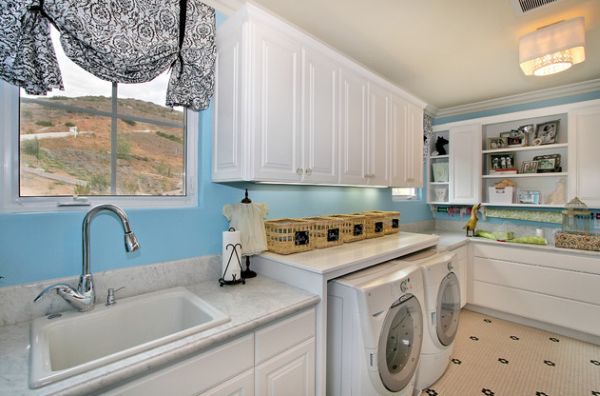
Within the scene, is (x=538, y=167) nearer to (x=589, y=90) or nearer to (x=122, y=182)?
(x=589, y=90)

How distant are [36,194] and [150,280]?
0.63 meters

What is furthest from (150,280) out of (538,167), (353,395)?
(538,167)

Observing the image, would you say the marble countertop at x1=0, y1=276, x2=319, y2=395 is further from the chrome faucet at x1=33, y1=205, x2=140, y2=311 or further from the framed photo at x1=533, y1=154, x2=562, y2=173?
the framed photo at x1=533, y1=154, x2=562, y2=173

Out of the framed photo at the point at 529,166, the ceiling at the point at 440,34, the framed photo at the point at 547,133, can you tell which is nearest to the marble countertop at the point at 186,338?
the ceiling at the point at 440,34

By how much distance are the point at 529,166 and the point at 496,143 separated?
17.1 inches

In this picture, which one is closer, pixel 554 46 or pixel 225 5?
pixel 225 5

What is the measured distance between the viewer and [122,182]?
1488 millimetres

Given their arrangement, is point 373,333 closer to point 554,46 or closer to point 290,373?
point 290,373

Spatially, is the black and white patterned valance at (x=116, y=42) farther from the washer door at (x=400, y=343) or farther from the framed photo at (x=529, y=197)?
the framed photo at (x=529, y=197)

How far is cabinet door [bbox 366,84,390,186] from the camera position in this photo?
92.0 inches

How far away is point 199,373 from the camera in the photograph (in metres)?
1.01

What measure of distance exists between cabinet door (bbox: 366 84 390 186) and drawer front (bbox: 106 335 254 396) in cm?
164

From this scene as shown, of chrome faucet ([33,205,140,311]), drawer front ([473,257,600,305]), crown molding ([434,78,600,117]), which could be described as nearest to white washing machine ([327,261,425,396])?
chrome faucet ([33,205,140,311])

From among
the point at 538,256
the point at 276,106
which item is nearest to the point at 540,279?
the point at 538,256
